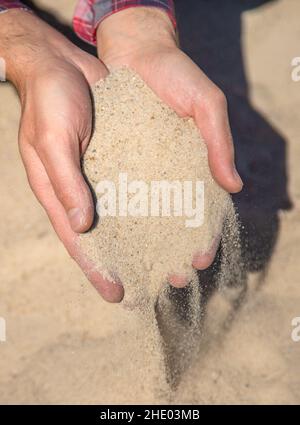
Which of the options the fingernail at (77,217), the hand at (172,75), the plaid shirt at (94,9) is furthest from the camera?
the plaid shirt at (94,9)

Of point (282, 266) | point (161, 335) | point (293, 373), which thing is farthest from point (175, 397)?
point (282, 266)

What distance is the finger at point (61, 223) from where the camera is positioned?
154cm

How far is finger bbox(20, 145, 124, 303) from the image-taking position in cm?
154

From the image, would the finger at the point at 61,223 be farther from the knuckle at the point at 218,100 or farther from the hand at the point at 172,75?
the knuckle at the point at 218,100

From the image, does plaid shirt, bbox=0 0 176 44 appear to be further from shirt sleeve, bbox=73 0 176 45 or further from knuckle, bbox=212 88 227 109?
knuckle, bbox=212 88 227 109

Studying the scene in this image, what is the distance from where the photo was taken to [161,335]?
1.73m

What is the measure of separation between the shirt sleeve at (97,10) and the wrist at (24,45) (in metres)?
0.22

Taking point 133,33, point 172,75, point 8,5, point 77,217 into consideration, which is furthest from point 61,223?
point 8,5

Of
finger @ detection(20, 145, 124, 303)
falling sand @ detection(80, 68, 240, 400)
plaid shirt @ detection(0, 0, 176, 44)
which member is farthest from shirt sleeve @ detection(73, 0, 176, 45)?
finger @ detection(20, 145, 124, 303)

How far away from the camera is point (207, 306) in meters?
1.89

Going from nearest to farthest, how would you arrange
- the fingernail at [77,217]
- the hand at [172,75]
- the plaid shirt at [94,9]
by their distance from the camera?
1. the fingernail at [77,217]
2. the hand at [172,75]
3. the plaid shirt at [94,9]

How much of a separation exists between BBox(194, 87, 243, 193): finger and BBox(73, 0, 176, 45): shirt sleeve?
525mm

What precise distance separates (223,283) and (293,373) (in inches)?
14.3

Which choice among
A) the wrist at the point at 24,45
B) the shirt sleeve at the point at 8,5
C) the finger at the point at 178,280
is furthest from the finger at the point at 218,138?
the shirt sleeve at the point at 8,5
